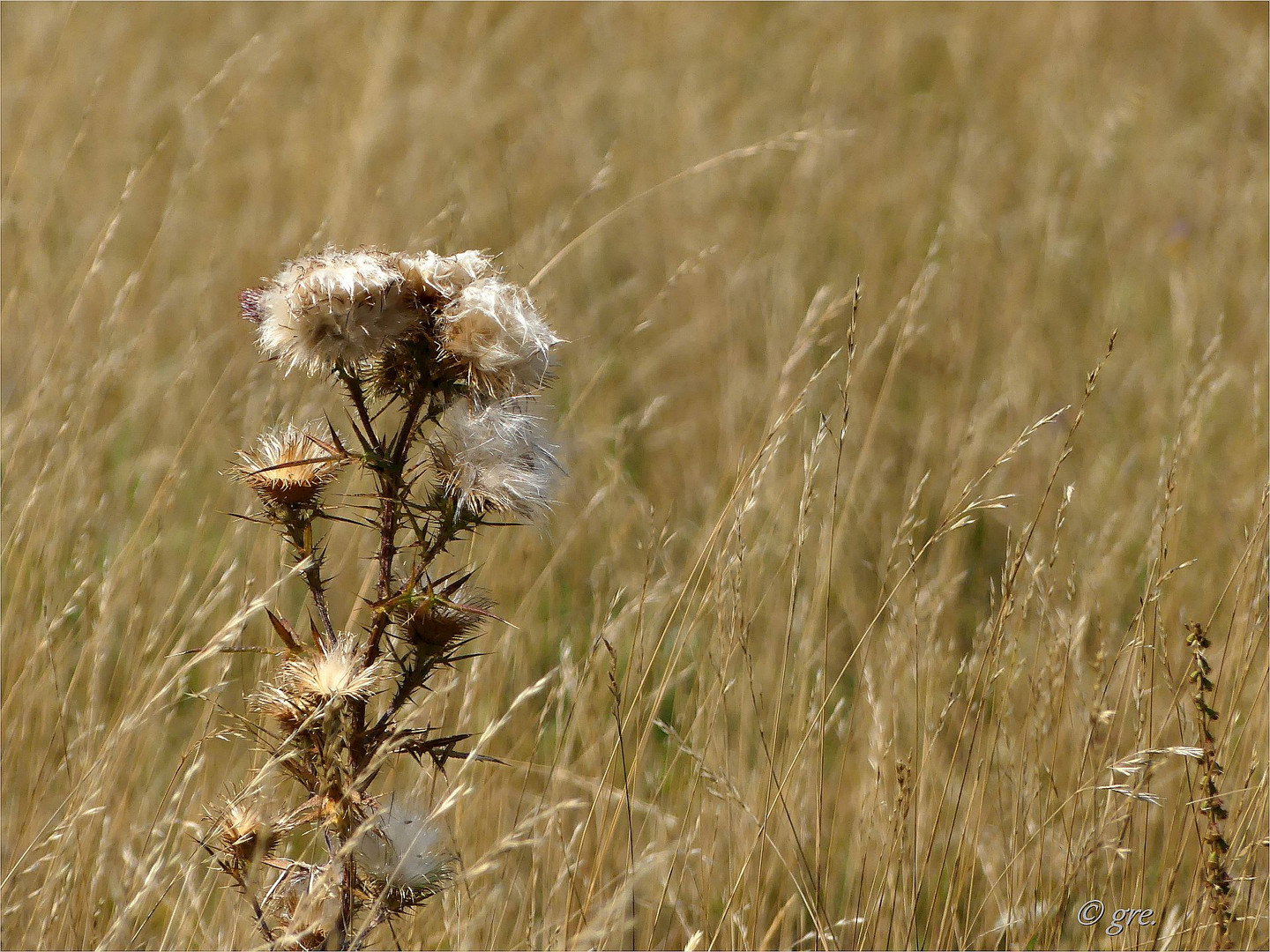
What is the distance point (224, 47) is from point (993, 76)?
3.62 metres

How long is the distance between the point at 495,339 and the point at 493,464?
7.1 inches

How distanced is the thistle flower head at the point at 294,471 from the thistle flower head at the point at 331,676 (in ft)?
0.61

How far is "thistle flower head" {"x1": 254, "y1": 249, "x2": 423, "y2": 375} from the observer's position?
1.24m

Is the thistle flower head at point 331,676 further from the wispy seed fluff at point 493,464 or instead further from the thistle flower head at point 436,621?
the wispy seed fluff at point 493,464

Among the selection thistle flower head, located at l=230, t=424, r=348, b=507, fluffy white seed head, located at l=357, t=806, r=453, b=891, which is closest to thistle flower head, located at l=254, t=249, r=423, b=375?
thistle flower head, located at l=230, t=424, r=348, b=507

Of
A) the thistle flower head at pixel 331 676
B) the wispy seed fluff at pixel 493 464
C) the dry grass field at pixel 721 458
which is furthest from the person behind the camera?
the dry grass field at pixel 721 458

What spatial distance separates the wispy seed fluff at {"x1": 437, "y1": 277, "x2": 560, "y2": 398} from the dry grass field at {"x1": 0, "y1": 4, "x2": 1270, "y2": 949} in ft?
0.82

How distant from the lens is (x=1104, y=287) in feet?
14.1

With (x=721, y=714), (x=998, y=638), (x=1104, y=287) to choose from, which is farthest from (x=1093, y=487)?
(x=998, y=638)

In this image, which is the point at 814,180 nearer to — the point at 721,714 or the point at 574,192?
the point at 574,192

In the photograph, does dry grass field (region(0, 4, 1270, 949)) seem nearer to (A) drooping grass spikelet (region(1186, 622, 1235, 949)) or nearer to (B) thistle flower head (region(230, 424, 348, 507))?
(A) drooping grass spikelet (region(1186, 622, 1235, 949))

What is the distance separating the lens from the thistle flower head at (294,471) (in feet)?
4.38

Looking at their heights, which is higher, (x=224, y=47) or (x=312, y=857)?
(x=224, y=47)

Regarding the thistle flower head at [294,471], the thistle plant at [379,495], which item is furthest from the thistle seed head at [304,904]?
the thistle flower head at [294,471]
